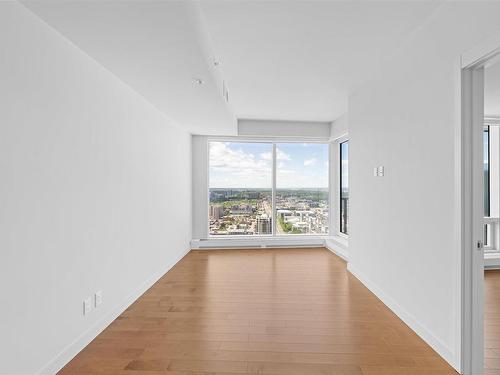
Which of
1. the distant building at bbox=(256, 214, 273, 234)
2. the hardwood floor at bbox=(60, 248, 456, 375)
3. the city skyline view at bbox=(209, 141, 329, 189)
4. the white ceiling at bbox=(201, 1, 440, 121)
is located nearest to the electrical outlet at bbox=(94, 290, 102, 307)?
the hardwood floor at bbox=(60, 248, 456, 375)

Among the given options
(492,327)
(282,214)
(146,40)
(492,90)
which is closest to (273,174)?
(282,214)

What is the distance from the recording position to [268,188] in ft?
20.2

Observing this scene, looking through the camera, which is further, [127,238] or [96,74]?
[127,238]

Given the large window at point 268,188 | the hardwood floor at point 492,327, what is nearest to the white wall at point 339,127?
the large window at point 268,188

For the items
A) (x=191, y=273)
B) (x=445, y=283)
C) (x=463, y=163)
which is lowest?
(x=191, y=273)

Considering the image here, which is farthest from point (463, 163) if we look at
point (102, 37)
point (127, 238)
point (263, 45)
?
point (127, 238)

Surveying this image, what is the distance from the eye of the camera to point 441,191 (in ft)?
6.89

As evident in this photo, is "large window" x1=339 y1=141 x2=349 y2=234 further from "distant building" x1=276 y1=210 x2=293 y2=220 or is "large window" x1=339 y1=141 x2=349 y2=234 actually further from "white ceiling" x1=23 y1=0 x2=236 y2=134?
"white ceiling" x1=23 y1=0 x2=236 y2=134

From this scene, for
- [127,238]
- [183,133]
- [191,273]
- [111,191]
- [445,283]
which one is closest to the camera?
[445,283]

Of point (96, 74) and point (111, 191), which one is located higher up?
point (96, 74)

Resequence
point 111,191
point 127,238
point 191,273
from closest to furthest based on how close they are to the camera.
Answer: point 111,191, point 127,238, point 191,273

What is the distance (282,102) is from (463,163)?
10.1ft

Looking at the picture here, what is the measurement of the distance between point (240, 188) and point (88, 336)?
416 cm

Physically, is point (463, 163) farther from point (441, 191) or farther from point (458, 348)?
point (458, 348)
